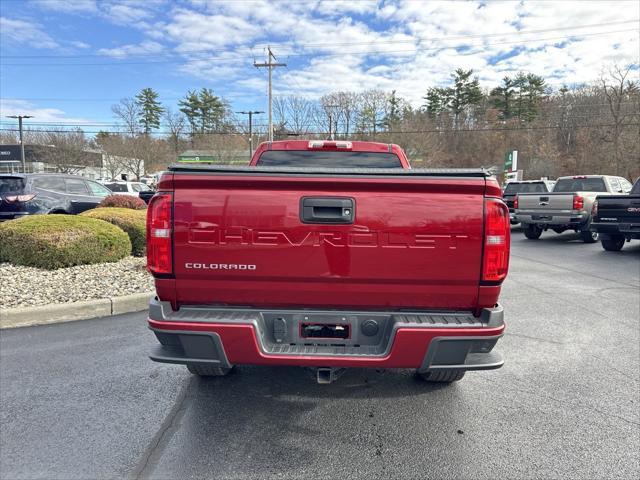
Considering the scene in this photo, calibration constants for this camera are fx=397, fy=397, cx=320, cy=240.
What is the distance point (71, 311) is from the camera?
17.1 ft

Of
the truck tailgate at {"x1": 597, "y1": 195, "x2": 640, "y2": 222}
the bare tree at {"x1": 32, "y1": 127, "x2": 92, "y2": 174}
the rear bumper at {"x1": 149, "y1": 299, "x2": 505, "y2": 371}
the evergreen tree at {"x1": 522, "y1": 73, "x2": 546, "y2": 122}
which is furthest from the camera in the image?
the evergreen tree at {"x1": 522, "y1": 73, "x2": 546, "y2": 122}

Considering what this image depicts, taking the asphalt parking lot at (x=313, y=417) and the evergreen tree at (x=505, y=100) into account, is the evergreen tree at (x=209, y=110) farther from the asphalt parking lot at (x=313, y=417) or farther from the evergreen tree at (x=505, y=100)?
the asphalt parking lot at (x=313, y=417)

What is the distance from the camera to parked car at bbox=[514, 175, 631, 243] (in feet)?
38.7

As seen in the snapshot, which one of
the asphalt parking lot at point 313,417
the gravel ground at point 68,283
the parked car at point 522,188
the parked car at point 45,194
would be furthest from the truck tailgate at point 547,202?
the parked car at point 45,194

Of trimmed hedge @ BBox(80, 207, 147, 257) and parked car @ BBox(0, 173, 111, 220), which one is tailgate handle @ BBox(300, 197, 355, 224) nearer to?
trimmed hedge @ BBox(80, 207, 147, 257)

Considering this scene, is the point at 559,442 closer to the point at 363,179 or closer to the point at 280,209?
the point at 363,179

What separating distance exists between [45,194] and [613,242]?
15510 millimetres

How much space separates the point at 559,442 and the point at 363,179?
7.25ft

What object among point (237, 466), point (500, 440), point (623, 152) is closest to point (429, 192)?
point (500, 440)

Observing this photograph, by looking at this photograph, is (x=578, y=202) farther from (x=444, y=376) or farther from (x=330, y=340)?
(x=330, y=340)

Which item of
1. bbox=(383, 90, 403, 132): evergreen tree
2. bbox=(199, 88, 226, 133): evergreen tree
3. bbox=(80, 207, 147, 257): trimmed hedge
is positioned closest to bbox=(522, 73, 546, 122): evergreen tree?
bbox=(383, 90, 403, 132): evergreen tree

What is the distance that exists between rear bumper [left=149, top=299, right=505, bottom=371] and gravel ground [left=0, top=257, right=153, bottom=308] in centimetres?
404

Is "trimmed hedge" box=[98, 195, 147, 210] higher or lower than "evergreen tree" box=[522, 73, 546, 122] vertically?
lower

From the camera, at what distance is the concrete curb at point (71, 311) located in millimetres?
5012
